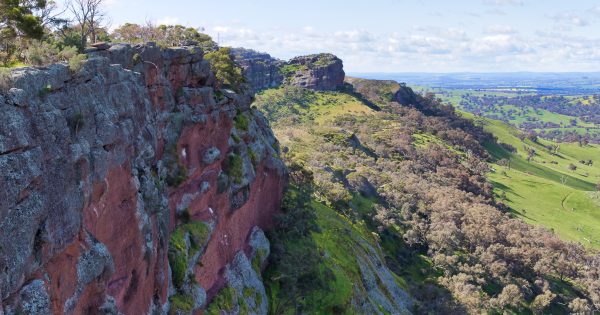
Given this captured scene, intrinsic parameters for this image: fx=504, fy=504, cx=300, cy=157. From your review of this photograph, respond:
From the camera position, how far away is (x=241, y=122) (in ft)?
179

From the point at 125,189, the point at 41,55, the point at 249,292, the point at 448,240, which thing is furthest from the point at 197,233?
the point at 448,240

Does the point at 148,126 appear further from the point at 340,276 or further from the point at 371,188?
the point at 371,188

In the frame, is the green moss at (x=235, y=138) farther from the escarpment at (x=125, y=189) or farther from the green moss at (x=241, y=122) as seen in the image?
the green moss at (x=241, y=122)

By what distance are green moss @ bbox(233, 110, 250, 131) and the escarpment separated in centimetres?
176

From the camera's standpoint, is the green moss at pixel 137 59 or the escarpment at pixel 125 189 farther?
the green moss at pixel 137 59

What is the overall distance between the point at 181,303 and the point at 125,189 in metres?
10.3

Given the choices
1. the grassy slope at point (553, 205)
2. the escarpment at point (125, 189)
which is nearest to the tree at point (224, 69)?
the escarpment at point (125, 189)

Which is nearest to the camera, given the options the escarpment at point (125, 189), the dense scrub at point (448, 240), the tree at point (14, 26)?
the escarpment at point (125, 189)

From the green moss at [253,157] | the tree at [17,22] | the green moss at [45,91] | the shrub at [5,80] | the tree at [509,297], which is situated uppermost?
the tree at [17,22]

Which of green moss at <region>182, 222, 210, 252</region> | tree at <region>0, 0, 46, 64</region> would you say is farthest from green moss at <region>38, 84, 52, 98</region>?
green moss at <region>182, 222, 210, 252</region>

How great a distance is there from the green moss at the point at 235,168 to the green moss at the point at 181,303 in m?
13.9

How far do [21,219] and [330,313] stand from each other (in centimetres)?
3733

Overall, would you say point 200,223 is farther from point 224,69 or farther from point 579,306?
point 579,306

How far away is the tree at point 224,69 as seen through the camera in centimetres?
5416
